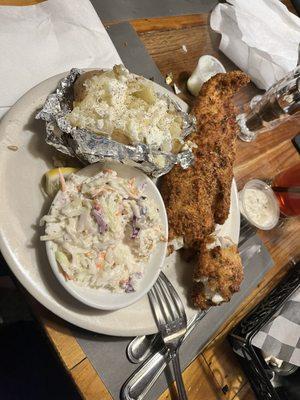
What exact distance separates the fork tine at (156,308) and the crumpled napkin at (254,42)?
1.23 metres

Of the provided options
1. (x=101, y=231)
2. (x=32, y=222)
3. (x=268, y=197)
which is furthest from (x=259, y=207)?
(x=32, y=222)

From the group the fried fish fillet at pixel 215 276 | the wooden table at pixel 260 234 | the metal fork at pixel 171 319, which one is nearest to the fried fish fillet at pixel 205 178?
the fried fish fillet at pixel 215 276

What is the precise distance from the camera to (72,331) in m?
1.12

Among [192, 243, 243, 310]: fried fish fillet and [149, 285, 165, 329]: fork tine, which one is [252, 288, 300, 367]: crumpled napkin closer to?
[192, 243, 243, 310]: fried fish fillet

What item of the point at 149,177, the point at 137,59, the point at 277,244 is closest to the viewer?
the point at 149,177

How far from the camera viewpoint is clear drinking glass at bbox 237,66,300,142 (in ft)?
5.53

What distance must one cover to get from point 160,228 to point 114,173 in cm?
21

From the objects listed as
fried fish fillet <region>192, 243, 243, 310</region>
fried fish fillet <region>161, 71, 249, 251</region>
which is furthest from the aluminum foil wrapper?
fried fish fillet <region>192, 243, 243, 310</region>

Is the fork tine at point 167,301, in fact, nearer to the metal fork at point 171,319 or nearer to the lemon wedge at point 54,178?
the metal fork at point 171,319

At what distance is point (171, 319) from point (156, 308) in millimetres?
61

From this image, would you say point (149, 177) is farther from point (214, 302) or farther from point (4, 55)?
point (4, 55)

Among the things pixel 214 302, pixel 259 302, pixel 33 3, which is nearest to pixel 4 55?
pixel 33 3

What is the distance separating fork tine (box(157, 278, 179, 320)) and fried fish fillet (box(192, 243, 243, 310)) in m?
0.08

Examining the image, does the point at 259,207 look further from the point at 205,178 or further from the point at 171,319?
the point at 171,319
